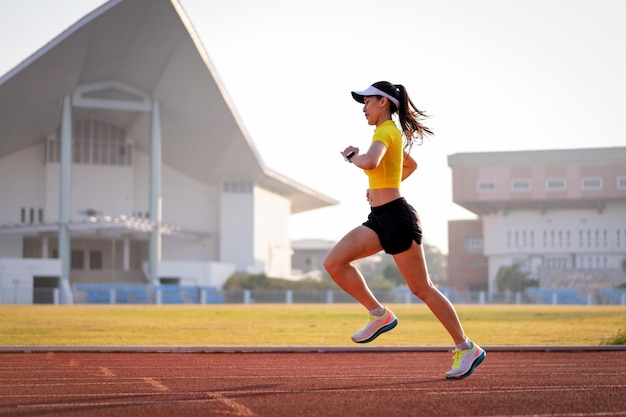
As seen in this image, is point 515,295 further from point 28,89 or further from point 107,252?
point 28,89

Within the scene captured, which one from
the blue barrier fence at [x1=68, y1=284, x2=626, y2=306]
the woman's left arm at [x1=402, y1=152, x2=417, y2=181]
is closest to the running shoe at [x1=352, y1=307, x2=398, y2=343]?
the woman's left arm at [x1=402, y1=152, x2=417, y2=181]

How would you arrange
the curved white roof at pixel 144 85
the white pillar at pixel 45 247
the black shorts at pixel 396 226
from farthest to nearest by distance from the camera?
the white pillar at pixel 45 247 < the curved white roof at pixel 144 85 < the black shorts at pixel 396 226

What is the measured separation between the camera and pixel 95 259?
68812 millimetres

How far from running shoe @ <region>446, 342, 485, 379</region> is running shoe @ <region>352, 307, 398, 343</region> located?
55 cm

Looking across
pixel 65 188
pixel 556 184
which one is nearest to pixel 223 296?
pixel 65 188

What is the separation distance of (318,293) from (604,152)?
38.4 m

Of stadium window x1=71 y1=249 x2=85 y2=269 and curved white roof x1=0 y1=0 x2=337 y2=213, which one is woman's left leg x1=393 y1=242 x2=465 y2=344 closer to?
curved white roof x1=0 y1=0 x2=337 y2=213

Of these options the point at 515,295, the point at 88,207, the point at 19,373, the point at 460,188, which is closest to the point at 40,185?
the point at 88,207

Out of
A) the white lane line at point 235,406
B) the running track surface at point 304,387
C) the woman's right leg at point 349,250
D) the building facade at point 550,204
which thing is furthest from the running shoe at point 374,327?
the building facade at point 550,204

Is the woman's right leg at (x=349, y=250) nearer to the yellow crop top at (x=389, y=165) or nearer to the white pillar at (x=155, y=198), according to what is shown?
the yellow crop top at (x=389, y=165)

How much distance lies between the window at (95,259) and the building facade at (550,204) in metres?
35.4

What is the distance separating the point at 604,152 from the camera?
285 ft

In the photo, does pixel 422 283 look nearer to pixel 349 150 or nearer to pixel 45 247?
pixel 349 150

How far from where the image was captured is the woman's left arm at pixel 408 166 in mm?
7287
